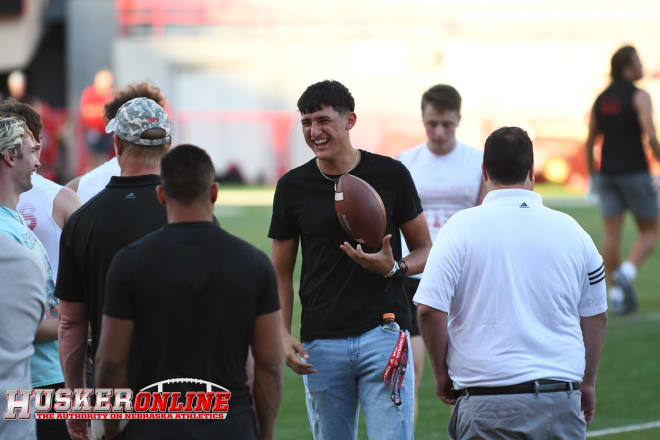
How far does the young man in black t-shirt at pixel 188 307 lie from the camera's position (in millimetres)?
3711

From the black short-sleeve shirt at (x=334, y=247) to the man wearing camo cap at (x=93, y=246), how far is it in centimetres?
88

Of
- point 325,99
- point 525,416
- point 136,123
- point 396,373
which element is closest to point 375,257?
point 396,373

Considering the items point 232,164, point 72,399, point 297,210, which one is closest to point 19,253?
point 72,399

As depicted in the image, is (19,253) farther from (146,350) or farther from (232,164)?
(232,164)

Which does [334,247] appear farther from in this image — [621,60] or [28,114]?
[621,60]

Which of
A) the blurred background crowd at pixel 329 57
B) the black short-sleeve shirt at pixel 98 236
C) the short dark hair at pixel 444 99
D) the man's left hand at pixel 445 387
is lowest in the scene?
the blurred background crowd at pixel 329 57

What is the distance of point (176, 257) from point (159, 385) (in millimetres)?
439

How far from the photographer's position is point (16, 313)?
3674 mm

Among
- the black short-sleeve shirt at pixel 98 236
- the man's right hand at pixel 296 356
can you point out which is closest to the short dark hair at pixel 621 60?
the man's right hand at pixel 296 356

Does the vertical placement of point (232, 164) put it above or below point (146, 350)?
below

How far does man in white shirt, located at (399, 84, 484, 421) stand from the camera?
715cm

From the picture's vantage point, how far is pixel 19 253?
146 inches

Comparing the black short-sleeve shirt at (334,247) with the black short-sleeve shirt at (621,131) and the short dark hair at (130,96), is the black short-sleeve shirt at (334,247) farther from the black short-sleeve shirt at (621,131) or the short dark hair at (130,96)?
the black short-sleeve shirt at (621,131)

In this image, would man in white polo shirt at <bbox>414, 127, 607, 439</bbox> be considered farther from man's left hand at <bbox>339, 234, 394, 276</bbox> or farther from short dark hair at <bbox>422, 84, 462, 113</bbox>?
short dark hair at <bbox>422, 84, 462, 113</bbox>
